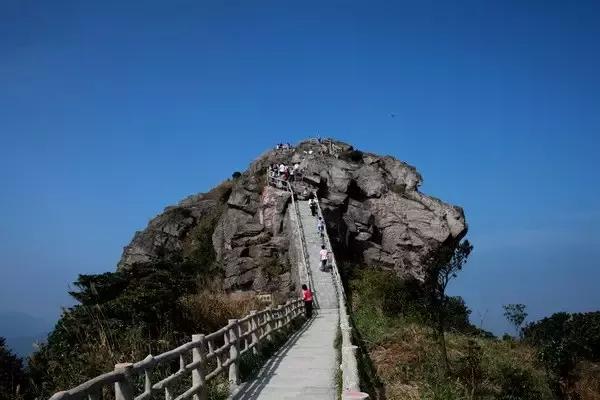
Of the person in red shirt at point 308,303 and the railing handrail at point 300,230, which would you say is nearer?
the person in red shirt at point 308,303

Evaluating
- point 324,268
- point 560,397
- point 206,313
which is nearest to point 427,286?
point 560,397

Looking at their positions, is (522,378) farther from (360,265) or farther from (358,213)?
(358,213)

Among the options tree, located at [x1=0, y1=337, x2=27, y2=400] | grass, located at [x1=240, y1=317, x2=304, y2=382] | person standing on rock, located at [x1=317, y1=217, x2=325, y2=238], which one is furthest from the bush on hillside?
tree, located at [x1=0, y1=337, x2=27, y2=400]

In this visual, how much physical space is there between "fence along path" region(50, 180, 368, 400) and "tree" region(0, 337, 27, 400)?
1925 millimetres

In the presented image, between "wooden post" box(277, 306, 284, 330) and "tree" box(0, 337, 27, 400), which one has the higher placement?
"wooden post" box(277, 306, 284, 330)

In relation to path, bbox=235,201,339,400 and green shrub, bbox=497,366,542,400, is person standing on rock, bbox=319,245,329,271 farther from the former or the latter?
green shrub, bbox=497,366,542,400

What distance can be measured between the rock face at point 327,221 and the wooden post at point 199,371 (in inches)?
922

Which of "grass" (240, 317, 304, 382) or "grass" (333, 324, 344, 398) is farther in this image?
"grass" (240, 317, 304, 382)

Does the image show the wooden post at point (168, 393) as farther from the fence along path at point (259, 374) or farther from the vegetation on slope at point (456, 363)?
the vegetation on slope at point (456, 363)

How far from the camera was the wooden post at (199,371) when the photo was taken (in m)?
10.0

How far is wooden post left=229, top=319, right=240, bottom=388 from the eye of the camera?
1248cm

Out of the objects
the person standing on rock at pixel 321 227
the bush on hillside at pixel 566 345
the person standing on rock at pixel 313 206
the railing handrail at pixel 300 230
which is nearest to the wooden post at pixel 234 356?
the bush on hillside at pixel 566 345

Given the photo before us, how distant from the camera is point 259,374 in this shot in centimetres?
1361

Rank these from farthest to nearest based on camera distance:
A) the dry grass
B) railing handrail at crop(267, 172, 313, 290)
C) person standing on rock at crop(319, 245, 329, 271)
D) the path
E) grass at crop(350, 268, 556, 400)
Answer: person standing on rock at crop(319, 245, 329, 271)
railing handrail at crop(267, 172, 313, 290)
the dry grass
grass at crop(350, 268, 556, 400)
the path
